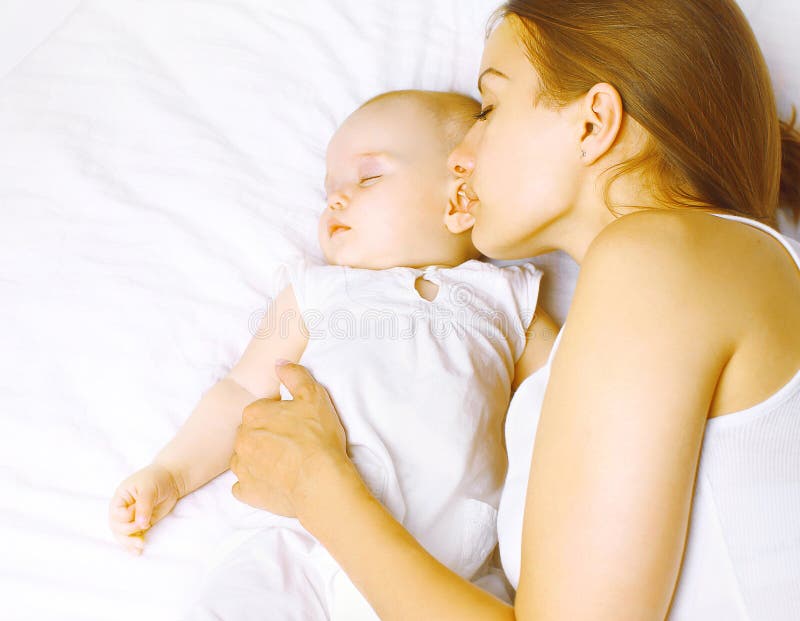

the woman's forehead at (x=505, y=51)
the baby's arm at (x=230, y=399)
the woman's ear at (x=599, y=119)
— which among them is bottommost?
the baby's arm at (x=230, y=399)

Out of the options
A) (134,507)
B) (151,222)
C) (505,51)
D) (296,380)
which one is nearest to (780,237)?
(505,51)

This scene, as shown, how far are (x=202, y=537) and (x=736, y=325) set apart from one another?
2.77ft

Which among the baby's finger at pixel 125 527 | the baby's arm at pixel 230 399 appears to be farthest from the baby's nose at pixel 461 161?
the baby's finger at pixel 125 527

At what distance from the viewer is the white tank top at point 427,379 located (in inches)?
44.7

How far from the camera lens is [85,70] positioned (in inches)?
59.9

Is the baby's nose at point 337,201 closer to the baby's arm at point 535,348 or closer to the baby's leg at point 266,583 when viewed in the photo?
the baby's arm at point 535,348

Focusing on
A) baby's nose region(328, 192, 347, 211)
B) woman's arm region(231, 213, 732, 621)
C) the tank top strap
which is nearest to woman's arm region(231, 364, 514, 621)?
woman's arm region(231, 213, 732, 621)

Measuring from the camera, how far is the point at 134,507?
114 cm

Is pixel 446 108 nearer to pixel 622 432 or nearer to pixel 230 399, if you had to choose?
pixel 230 399

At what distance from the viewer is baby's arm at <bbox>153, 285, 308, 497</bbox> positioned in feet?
3.98

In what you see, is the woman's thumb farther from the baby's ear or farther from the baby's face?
the baby's ear

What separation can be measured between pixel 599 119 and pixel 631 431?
0.43m

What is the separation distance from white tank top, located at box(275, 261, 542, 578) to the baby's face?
0.06 m

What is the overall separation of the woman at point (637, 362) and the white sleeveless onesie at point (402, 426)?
94 millimetres
